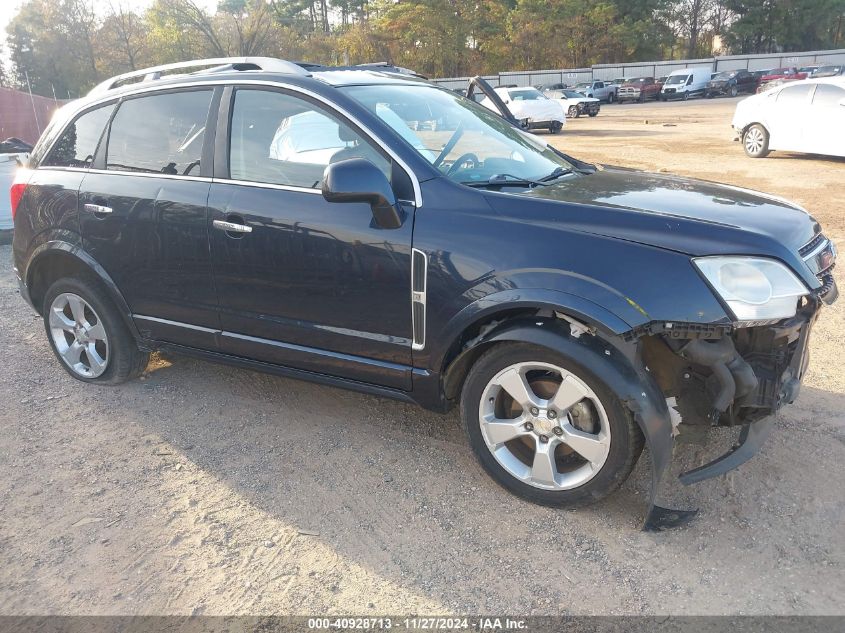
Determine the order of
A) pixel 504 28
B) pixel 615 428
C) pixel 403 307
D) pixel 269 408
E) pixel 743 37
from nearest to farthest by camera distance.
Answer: pixel 615 428 < pixel 403 307 < pixel 269 408 < pixel 504 28 < pixel 743 37

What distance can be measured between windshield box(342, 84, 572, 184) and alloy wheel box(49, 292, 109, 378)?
234cm

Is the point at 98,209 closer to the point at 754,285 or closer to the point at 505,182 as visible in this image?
the point at 505,182

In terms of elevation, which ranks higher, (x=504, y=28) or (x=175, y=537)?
(x=504, y=28)

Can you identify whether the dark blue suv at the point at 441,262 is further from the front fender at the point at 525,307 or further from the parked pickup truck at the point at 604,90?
the parked pickup truck at the point at 604,90

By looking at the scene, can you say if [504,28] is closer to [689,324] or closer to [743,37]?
[743,37]

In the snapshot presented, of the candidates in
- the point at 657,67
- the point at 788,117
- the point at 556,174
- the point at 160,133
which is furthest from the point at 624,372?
the point at 657,67

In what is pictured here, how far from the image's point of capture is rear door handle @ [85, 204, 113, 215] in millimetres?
3879

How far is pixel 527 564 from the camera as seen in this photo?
2639mm

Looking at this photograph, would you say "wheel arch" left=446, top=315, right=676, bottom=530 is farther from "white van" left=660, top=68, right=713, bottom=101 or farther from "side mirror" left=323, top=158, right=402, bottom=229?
→ "white van" left=660, top=68, right=713, bottom=101

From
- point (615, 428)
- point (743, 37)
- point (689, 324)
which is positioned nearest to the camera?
point (689, 324)

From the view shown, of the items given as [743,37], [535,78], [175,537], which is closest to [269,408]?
[175,537]

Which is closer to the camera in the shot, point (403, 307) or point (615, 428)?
point (615, 428)

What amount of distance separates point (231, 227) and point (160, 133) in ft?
2.96

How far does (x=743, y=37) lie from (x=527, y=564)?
73.7 m
